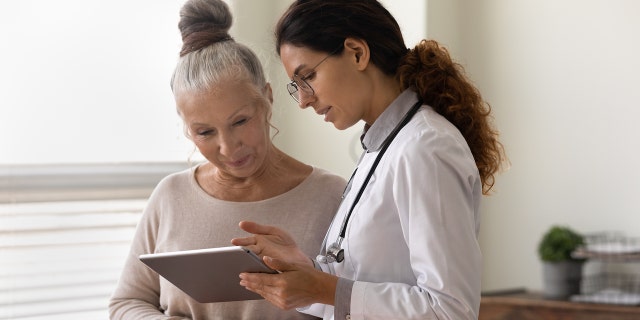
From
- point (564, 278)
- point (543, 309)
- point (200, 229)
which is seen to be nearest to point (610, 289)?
point (564, 278)

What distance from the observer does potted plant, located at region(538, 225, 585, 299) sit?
3887 mm

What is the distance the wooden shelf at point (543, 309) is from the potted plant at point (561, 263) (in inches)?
3.6

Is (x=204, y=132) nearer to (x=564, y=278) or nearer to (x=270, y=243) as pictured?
(x=270, y=243)

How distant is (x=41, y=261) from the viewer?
3422 millimetres

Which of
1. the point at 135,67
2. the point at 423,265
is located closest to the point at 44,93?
the point at 135,67

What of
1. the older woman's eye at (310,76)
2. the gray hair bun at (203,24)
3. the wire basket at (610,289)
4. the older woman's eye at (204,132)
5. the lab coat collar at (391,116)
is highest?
the gray hair bun at (203,24)

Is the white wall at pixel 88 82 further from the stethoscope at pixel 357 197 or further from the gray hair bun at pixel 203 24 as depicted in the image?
the stethoscope at pixel 357 197

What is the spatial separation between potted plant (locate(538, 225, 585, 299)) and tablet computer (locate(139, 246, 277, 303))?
2.29 metres

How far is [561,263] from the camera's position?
3.89m

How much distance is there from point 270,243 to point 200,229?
1.86 feet

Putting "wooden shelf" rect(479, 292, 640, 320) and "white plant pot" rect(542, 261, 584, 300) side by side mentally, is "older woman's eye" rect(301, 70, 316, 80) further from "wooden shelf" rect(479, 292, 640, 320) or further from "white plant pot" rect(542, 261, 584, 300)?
"white plant pot" rect(542, 261, 584, 300)

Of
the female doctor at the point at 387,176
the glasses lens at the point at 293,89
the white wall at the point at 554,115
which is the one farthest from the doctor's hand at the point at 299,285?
the white wall at the point at 554,115

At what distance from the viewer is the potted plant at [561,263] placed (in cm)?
389

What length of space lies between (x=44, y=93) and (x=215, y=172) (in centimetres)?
139
